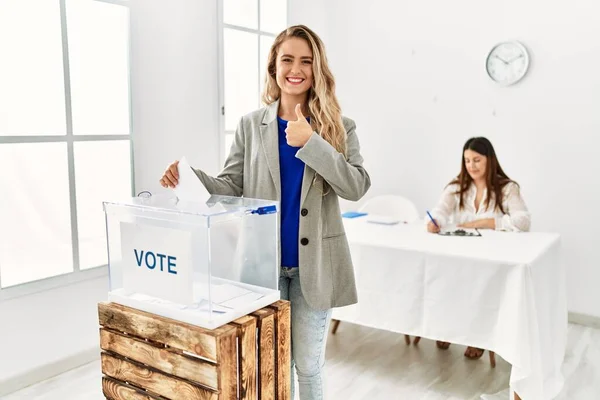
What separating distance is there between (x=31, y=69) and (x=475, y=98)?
108 inches

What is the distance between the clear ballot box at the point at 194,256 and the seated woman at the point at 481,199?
5.89 ft

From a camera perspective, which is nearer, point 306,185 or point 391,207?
point 306,185

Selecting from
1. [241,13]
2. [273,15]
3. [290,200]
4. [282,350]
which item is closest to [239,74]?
[241,13]

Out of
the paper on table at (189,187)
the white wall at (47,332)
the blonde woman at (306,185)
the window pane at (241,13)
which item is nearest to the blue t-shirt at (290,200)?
the blonde woman at (306,185)

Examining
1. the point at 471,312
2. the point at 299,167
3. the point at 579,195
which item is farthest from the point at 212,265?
the point at 579,195

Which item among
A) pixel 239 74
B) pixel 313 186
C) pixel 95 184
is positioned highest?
pixel 239 74

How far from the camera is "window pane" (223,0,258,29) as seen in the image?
3.59 m

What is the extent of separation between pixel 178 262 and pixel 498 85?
3.12m

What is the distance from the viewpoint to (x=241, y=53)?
372 cm

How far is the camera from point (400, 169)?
421cm

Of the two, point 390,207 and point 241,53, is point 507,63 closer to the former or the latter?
point 390,207

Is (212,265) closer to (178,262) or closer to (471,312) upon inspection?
(178,262)

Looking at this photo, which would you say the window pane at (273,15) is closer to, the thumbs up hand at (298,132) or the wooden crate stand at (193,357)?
the thumbs up hand at (298,132)

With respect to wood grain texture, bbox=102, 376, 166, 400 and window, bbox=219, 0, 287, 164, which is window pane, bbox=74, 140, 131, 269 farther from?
wood grain texture, bbox=102, 376, 166, 400
